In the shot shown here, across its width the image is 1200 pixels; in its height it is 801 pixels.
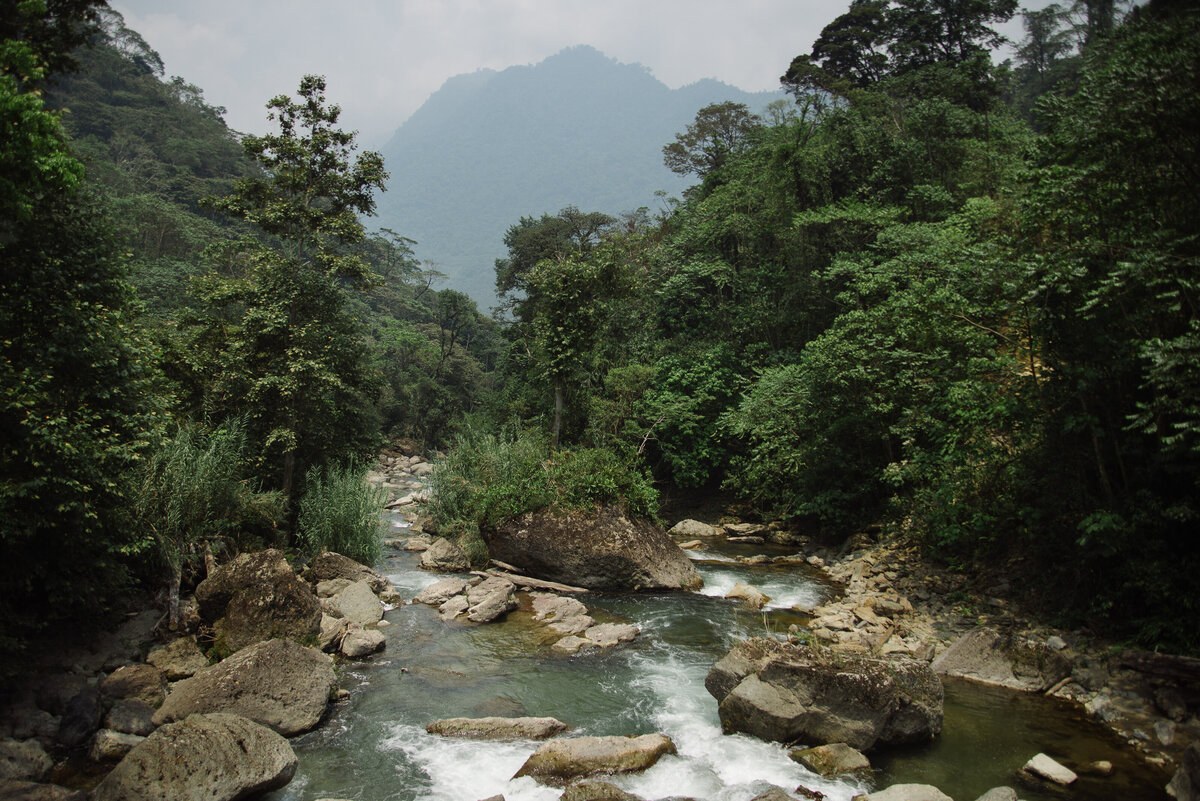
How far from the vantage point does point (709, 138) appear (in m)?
41.5

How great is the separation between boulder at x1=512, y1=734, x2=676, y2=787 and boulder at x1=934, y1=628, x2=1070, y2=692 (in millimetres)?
4692

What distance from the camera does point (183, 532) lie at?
367 inches

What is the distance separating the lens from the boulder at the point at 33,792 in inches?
198

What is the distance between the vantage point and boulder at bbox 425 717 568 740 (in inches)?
275

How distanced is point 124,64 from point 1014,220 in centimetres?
8601

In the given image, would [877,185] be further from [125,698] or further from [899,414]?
[125,698]

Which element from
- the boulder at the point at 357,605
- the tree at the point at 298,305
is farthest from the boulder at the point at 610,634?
the tree at the point at 298,305

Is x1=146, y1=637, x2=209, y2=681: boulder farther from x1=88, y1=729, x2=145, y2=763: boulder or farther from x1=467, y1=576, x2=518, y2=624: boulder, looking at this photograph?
x1=467, y1=576, x2=518, y2=624: boulder

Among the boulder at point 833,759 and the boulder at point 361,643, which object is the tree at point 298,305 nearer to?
the boulder at point 361,643

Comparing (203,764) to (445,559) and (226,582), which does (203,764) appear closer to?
(226,582)

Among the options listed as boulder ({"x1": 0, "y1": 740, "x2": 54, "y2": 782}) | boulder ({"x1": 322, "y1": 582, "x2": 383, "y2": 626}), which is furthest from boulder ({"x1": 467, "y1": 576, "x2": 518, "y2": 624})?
boulder ({"x1": 0, "y1": 740, "x2": 54, "y2": 782})

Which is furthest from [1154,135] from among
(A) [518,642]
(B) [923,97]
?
(B) [923,97]

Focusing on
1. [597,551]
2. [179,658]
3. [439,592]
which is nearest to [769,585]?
[597,551]

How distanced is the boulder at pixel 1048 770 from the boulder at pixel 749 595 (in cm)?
610
